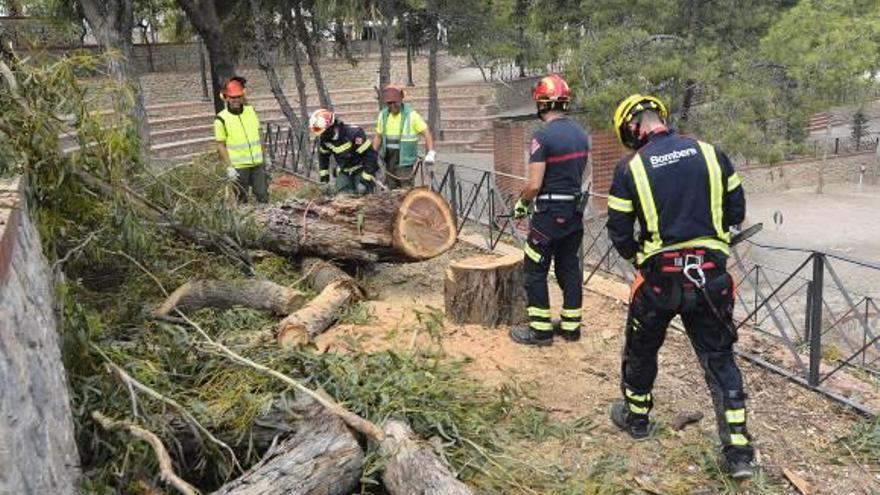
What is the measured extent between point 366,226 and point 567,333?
1.72m

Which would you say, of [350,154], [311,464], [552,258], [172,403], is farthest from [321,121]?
[311,464]

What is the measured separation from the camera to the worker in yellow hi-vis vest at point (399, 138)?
7520 mm

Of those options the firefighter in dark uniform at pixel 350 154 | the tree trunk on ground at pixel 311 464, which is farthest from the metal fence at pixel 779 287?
the tree trunk on ground at pixel 311 464

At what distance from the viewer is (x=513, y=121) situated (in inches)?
653

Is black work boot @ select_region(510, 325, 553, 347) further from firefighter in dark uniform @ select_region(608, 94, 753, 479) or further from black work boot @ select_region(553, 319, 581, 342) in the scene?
firefighter in dark uniform @ select_region(608, 94, 753, 479)

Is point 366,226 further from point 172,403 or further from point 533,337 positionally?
point 172,403

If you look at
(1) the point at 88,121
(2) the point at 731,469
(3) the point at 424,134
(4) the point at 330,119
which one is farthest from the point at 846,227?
(1) the point at 88,121

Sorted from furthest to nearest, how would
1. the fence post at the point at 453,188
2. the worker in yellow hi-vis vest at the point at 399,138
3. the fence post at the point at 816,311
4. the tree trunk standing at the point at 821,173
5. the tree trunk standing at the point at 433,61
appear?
1. the tree trunk standing at the point at 821,173
2. the tree trunk standing at the point at 433,61
3. the fence post at the point at 453,188
4. the worker in yellow hi-vis vest at the point at 399,138
5. the fence post at the point at 816,311

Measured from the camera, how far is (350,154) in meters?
7.01

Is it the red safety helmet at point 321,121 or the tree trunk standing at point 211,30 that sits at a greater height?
the tree trunk standing at point 211,30

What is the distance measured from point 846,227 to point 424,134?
46.2 feet

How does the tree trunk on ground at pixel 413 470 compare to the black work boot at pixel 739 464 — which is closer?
the tree trunk on ground at pixel 413 470

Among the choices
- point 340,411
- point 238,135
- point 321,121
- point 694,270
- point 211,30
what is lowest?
point 340,411

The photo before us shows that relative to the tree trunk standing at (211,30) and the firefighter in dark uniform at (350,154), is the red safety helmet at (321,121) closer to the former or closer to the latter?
the firefighter in dark uniform at (350,154)
